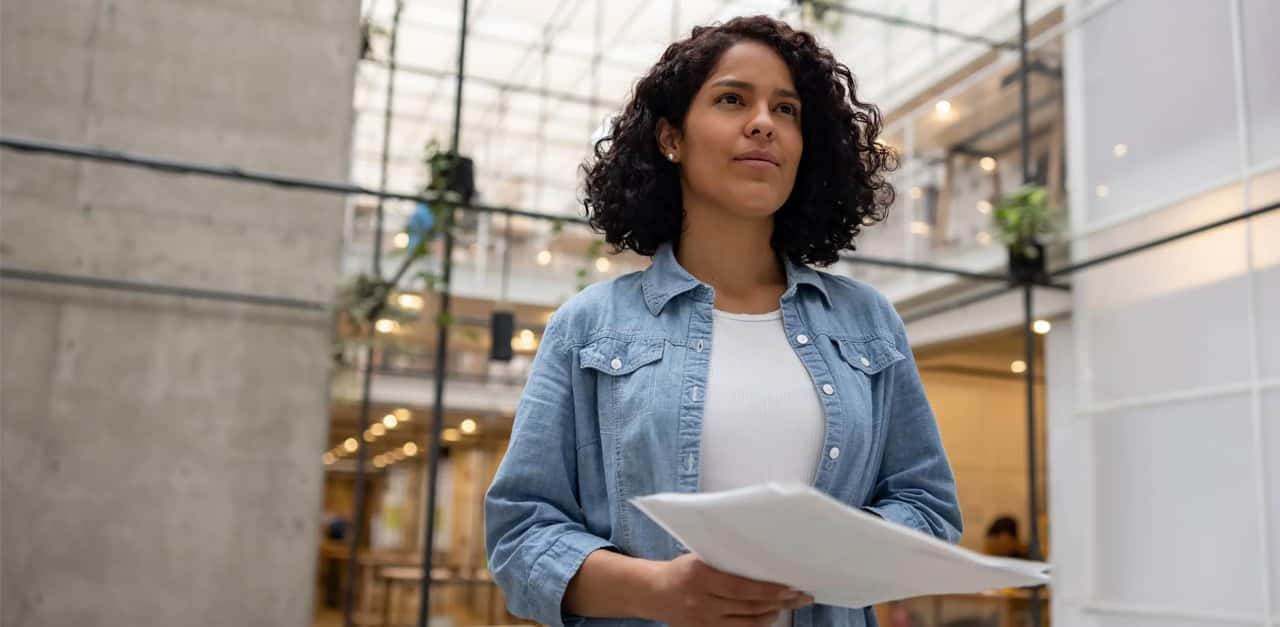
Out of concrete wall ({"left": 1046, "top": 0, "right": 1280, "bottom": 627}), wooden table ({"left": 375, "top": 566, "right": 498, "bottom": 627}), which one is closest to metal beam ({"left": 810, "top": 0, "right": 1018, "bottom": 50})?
concrete wall ({"left": 1046, "top": 0, "right": 1280, "bottom": 627})

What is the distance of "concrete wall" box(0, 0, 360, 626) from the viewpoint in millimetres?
4730

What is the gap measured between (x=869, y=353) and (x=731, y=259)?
0.17 meters

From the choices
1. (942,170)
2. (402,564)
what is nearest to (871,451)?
(942,170)

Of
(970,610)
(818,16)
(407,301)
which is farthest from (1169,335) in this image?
(970,610)

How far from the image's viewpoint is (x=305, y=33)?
17.6 feet

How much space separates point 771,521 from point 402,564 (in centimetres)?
1336

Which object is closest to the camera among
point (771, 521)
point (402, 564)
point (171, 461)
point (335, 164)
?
point (771, 521)

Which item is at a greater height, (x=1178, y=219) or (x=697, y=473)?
(x=1178, y=219)

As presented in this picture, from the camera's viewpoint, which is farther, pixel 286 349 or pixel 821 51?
pixel 286 349

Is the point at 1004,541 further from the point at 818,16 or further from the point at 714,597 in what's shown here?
the point at 714,597

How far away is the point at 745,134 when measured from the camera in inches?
41.3

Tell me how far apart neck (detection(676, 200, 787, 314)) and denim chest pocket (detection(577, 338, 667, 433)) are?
0.38ft

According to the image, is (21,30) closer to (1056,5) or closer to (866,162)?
(866,162)

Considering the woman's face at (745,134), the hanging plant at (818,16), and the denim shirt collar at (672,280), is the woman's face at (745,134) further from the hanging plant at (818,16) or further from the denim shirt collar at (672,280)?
the hanging plant at (818,16)
